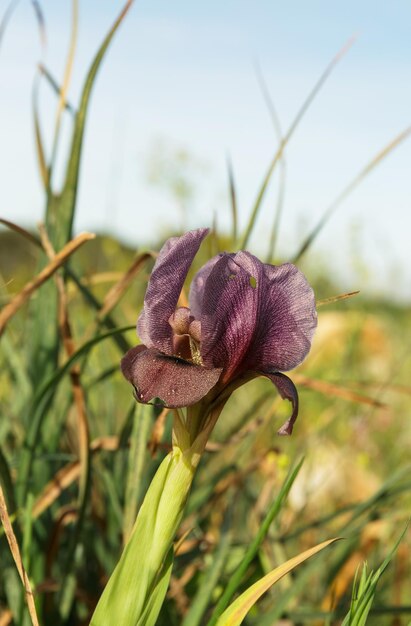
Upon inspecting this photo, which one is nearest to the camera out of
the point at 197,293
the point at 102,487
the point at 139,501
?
the point at 197,293

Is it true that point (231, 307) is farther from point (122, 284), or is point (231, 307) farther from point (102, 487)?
point (102, 487)

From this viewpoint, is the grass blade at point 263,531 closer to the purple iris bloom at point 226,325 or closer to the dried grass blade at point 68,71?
the purple iris bloom at point 226,325

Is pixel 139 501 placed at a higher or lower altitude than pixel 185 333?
lower

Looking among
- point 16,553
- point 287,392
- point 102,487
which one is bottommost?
point 102,487

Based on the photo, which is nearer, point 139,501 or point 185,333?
point 185,333

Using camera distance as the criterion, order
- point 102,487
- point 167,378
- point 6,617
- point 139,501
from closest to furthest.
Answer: point 167,378, point 6,617, point 139,501, point 102,487

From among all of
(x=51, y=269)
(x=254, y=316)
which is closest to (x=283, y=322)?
(x=254, y=316)

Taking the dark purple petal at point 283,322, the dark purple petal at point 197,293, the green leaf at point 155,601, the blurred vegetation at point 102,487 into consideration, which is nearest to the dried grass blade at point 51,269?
the blurred vegetation at point 102,487
